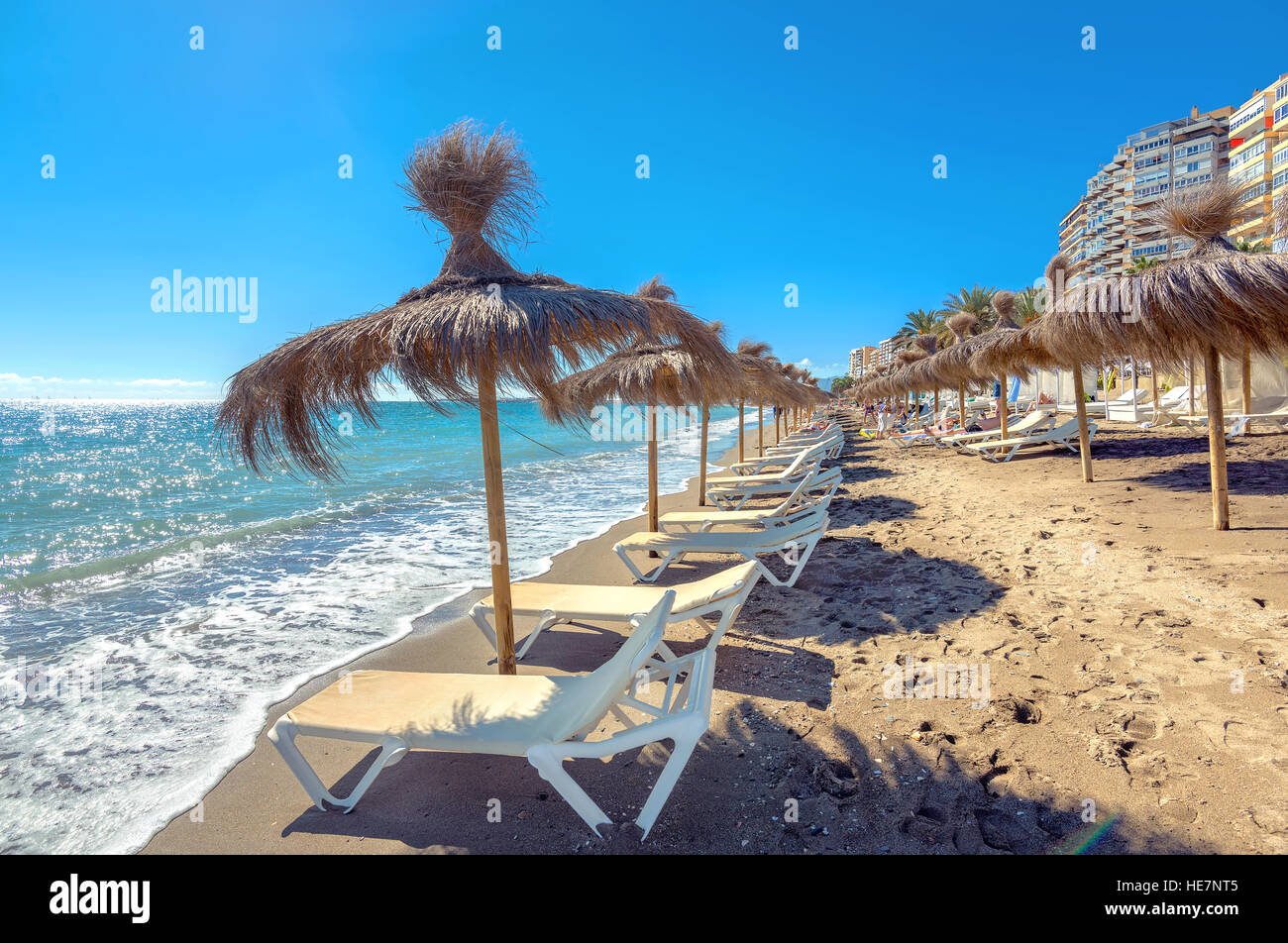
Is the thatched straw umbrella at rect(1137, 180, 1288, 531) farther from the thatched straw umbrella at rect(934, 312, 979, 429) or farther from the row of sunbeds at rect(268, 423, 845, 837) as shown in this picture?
the thatched straw umbrella at rect(934, 312, 979, 429)

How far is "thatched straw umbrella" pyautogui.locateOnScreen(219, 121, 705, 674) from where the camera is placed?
270 centimetres

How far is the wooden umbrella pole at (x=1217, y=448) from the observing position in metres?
5.10

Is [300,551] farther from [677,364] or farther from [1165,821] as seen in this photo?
[1165,821]

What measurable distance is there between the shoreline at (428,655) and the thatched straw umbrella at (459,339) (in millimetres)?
824

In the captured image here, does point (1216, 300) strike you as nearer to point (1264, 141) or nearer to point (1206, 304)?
point (1206, 304)

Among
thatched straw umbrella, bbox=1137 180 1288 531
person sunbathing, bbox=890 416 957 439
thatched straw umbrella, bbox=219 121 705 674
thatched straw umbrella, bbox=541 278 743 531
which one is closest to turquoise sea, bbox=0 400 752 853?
thatched straw umbrella, bbox=219 121 705 674

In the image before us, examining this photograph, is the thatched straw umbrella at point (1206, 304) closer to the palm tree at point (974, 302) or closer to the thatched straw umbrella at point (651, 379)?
the thatched straw umbrella at point (651, 379)

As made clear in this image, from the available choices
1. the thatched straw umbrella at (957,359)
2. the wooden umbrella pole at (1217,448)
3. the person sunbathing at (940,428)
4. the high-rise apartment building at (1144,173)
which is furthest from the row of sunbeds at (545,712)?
the high-rise apartment building at (1144,173)

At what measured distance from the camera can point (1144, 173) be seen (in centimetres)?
6412

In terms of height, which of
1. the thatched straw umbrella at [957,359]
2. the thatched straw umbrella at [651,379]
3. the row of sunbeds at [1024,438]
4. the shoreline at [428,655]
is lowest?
the shoreline at [428,655]

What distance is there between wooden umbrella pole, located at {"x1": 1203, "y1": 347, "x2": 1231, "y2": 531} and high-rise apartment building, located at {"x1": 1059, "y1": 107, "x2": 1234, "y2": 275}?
219ft

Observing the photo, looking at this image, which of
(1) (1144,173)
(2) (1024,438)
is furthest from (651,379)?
(1) (1144,173)

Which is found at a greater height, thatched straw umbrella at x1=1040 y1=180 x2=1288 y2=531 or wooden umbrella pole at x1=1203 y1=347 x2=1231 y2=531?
thatched straw umbrella at x1=1040 y1=180 x2=1288 y2=531

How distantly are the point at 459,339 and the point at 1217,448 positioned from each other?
6.72 metres
